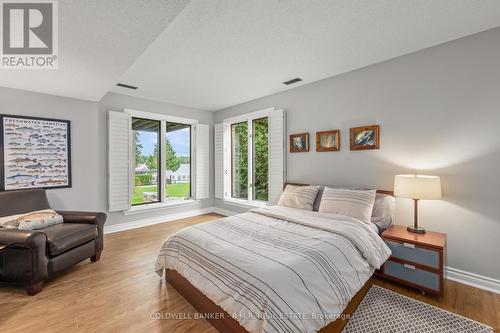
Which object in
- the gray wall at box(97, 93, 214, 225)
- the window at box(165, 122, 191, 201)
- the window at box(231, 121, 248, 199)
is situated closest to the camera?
the gray wall at box(97, 93, 214, 225)

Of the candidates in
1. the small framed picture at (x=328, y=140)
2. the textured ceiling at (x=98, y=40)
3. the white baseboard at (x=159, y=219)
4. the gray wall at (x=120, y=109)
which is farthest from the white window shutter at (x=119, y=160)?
the small framed picture at (x=328, y=140)

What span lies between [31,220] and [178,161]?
2.82m

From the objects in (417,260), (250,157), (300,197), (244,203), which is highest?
(250,157)

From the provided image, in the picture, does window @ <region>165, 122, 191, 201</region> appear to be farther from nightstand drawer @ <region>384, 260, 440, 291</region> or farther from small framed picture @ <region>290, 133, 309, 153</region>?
nightstand drawer @ <region>384, 260, 440, 291</region>

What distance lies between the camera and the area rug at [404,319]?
66.4 inches

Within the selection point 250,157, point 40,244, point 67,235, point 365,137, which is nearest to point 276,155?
point 250,157

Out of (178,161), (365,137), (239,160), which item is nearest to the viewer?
(365,137)

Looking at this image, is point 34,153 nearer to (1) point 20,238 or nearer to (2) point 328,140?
(1) point 20,238

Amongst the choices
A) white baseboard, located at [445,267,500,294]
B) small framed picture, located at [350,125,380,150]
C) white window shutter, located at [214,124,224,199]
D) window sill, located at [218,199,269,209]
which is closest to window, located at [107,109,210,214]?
white window shutter, located at [214,124,224,199]

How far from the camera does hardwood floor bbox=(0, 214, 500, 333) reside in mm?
1750

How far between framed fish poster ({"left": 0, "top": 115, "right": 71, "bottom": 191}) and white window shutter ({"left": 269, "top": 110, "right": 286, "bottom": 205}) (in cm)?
334

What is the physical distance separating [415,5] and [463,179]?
5.90 feet

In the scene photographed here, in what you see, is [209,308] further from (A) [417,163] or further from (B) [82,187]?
(B) [82,187]

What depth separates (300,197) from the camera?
324 centimetres
